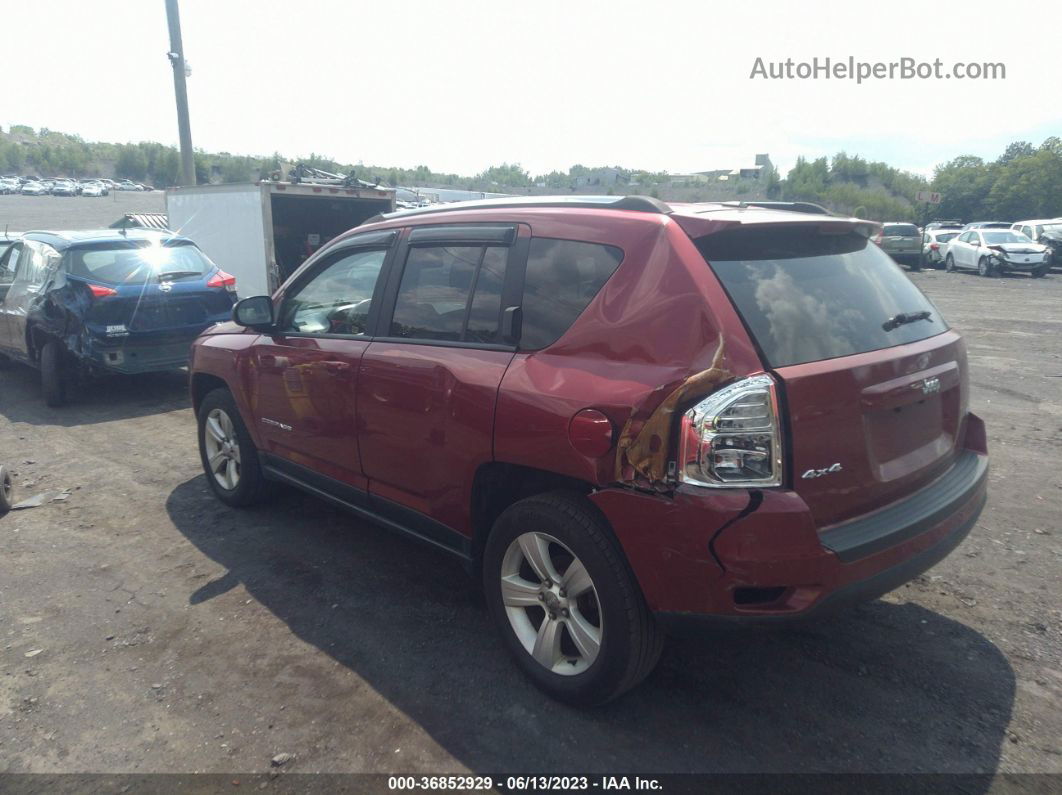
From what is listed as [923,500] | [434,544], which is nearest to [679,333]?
[923,500]

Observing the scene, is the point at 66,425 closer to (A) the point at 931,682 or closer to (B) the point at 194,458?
(B) the point at 194,458

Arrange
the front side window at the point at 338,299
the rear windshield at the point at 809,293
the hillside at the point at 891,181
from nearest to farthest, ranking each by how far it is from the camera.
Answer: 1. the rear windshield at the point at 809,293
2. the front side window at the point at 338,299
3. the hillside at the point at 891,181

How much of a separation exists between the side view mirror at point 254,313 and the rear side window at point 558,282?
2.07 meters

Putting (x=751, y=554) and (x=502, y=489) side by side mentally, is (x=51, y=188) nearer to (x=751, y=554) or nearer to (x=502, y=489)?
(x=502, y=489)

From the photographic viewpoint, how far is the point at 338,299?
172 inches

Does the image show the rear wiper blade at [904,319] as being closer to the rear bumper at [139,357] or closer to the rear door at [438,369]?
the rear door at [438,369]

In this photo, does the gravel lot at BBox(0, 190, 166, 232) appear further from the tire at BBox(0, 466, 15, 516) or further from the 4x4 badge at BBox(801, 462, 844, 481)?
the 4x4 badge at BBox(801, 462, 844, 481)

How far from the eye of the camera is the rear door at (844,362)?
2633mm

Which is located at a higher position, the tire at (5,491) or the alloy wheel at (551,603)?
the alloy wheel at (551,603)

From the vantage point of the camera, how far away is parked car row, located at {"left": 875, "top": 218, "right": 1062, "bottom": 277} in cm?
2467

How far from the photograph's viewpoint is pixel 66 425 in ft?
24.8

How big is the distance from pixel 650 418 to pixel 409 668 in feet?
5.32

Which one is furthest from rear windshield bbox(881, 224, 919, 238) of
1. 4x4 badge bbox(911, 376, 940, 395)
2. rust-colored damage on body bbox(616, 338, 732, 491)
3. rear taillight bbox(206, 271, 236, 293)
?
rust-colored damage on body bbox(616, 338, 732, 491)

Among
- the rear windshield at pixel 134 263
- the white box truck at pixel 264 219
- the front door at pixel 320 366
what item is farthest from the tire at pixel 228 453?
the white box truck at pixel 264 219
